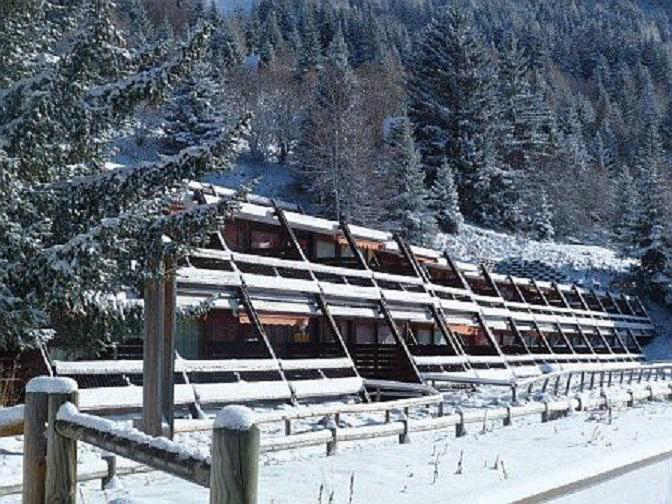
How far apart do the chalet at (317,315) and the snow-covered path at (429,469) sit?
167 inches

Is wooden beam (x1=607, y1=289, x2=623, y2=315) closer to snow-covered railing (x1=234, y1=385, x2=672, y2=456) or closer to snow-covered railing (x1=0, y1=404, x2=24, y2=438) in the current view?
snow-covered railing (x1=234, y1=385, x2=672, y2=456)

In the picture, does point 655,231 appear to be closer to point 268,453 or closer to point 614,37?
point 268,453

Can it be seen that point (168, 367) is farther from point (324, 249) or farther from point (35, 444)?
point (324, 249)

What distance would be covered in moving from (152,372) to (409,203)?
45409mm

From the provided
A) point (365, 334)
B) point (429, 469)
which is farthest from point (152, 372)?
point (365, 334)

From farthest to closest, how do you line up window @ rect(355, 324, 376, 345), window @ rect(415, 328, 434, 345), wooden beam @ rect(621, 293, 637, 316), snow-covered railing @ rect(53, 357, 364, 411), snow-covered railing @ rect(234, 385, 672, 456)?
wooden beam @ rect(621, 293, 637, 316) → window @ rect(415, 328, 434, 345) → window @ rect(355, 324, 376, 345) → snow-covered railing @ rect(53, 357, 364, 411) → snow-covered railing @ rect(234, 385, 672, 456)

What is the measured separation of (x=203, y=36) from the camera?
12.4 m

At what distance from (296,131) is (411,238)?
111 feet

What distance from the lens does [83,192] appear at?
40.5ft

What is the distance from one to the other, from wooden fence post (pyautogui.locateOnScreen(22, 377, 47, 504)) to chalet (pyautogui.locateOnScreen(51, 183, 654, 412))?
27.2ft

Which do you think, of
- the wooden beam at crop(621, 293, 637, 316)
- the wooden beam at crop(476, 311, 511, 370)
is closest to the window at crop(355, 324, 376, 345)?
the wooden beam at crop(476, 311, 511, 370)

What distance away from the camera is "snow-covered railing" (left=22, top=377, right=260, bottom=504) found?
3.46 m

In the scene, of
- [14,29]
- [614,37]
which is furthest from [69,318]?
[614,37]

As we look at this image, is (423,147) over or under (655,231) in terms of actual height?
over
